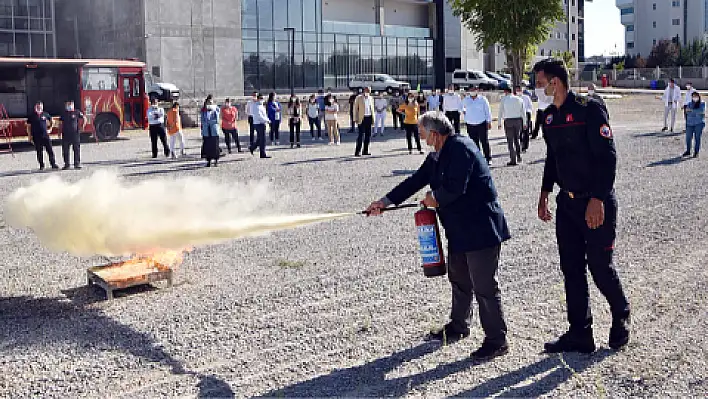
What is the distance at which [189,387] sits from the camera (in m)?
5.27

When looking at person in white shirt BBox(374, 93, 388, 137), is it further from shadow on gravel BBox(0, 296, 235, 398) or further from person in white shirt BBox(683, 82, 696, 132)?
shadow on gravel BBox(0, 296, 235, 398)

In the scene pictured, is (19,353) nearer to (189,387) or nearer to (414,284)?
(189,387)

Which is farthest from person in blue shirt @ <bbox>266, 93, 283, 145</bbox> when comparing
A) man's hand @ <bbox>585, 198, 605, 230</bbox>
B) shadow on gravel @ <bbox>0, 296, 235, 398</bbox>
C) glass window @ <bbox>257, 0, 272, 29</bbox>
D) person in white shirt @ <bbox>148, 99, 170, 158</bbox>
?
glass window @ <bbox>257, 0, 272, 29</bbox>

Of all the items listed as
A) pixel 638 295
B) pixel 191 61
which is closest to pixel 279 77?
pixel 191 61

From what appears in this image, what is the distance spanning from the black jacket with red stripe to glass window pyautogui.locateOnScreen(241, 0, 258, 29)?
165 ft

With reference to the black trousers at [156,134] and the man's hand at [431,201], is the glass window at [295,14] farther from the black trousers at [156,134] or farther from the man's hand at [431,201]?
the man's hand at [431,201]

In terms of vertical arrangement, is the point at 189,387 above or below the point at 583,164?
below

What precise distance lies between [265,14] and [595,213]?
2054 inches

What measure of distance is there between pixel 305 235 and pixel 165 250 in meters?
2.98

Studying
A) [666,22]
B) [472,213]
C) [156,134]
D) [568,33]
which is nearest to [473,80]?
[156,134]

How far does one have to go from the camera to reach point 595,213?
5.38 meters

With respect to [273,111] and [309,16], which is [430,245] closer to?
[273,111]

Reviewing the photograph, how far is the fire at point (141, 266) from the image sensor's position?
7.71m

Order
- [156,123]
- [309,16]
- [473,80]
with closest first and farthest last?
1. [156,123]
2. [309,16]
3. [473,80]
